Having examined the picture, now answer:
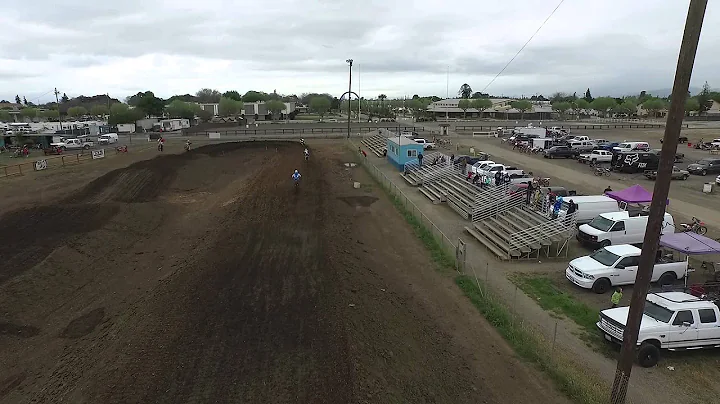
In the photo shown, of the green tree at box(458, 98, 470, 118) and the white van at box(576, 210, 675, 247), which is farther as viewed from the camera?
the green tree at box(458, 98, 470, 118)

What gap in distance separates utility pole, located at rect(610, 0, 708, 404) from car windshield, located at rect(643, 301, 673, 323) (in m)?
4.44

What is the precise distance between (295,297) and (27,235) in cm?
1689

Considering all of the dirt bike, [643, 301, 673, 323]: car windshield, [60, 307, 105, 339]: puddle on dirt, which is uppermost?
[643, 301, 673, 323]: car windshield

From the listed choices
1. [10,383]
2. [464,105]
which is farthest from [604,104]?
[10,383]

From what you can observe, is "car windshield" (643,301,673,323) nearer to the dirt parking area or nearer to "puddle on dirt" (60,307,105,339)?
the dirt parking area

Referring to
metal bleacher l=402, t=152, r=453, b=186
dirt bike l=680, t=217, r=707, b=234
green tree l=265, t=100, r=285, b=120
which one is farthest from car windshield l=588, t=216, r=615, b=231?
green tree l=265, t=100, r=285, b=120

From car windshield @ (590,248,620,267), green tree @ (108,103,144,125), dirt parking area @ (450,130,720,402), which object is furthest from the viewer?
green tree @ (108,103,144,125)

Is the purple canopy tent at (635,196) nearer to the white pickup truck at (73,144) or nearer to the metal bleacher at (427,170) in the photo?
the metal bleacher at (427,170)

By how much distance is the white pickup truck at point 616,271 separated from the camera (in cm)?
1571

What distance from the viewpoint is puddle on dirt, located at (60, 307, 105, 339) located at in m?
13.3

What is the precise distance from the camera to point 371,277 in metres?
17.0

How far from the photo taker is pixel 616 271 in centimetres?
1576

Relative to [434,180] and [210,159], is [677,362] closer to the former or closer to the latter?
[434,180]

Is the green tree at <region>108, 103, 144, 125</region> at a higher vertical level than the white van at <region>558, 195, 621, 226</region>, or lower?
higher
